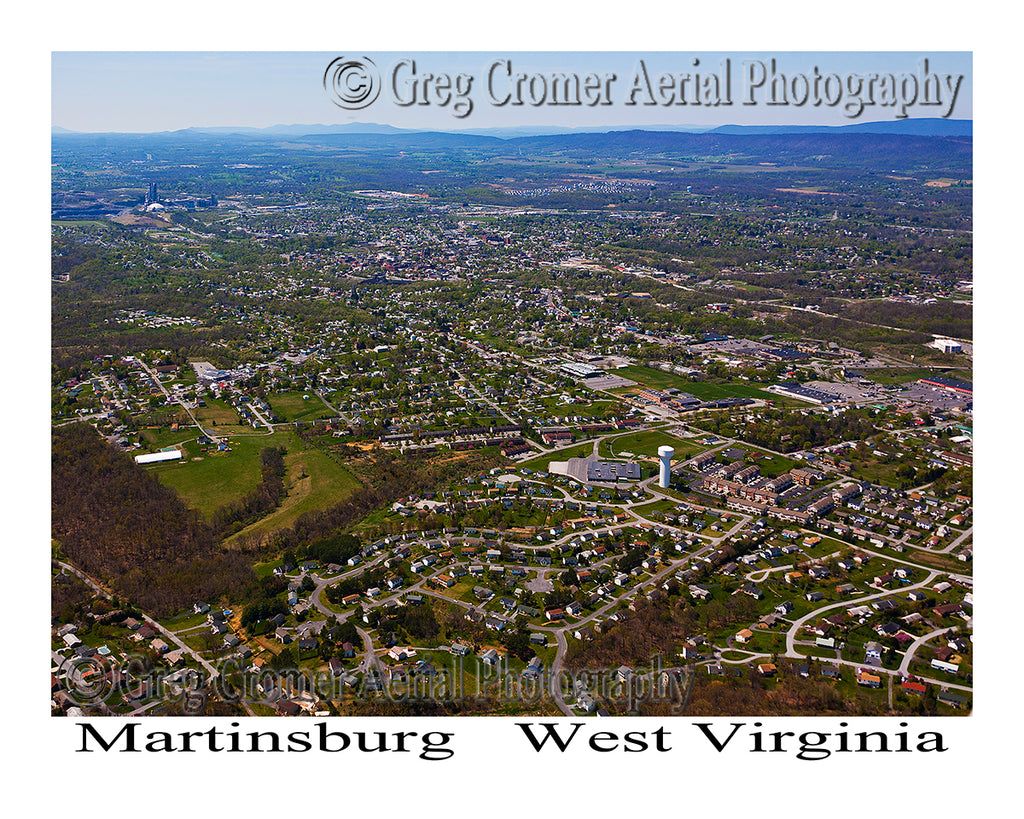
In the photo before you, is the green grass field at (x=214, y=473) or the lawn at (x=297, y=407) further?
the lawn at (x=297, y=407)

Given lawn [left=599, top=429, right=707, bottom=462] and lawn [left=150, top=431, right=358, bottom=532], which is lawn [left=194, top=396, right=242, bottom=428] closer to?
lawn [left=150, top=431, right=358, bottom=532]

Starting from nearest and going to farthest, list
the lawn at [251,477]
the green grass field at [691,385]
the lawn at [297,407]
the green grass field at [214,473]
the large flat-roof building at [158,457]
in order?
1. the lawn at [251,477]
2. the green grass field at [214,473]
3. the large flat-roof building at [158,457]
4. the lawn at [297,407]
5. the green grass field at [691,385]

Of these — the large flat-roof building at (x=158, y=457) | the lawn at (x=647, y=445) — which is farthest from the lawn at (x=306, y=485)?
the lawn at (x=647, y=445)

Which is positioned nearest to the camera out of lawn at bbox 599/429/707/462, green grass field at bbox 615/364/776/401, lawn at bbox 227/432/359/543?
lawn at bbox 227/432/359/543

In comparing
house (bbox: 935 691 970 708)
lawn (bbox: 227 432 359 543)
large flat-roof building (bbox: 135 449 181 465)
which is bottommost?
house (bbox: 935 691 970 708)

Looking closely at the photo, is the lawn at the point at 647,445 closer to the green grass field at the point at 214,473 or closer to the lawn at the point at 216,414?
the green grass field at the point at 214,473

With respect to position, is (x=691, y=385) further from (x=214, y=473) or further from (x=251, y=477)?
(x=214, y=473)

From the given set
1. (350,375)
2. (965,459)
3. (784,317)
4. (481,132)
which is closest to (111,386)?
(350,375)

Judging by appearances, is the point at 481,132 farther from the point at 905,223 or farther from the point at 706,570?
the point at 706,570

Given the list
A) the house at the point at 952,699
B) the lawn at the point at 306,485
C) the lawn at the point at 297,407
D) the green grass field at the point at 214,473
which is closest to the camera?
the house at the point at 952,699

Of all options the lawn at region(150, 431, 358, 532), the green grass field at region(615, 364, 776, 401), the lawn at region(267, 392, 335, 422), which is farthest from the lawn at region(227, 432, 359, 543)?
the green grass field at region(615, 364, 776, 401)

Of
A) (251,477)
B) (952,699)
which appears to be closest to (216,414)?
(251,477)
